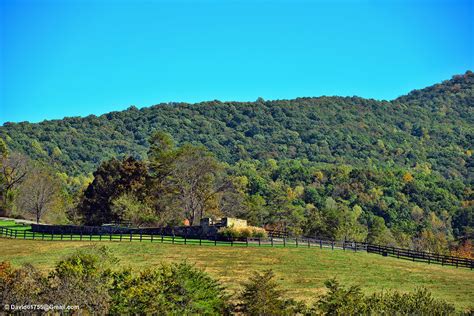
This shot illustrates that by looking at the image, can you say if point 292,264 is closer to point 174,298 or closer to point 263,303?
point 263,303

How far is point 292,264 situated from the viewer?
49.6 metres

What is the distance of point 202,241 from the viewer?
5884 cm

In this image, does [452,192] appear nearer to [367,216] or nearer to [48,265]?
[367,216]

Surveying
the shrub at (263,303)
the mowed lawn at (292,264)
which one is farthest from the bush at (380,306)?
the mowed lawn at (292,264)

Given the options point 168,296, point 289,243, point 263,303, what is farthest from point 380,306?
point 289,243

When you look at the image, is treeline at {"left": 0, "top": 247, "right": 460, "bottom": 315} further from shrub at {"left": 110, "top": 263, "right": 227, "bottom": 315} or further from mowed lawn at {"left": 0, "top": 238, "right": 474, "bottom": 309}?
mowed lawn at {"left": 0, "top": 238, "right": 474, "bottom": 309}

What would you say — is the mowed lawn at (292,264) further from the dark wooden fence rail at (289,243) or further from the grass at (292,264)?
the dark wooden fence rail at (289,243)

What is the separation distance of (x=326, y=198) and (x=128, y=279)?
112m

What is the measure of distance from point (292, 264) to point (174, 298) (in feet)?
57.6

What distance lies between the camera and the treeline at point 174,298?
32594mm

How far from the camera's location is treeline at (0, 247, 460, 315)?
32594 mm

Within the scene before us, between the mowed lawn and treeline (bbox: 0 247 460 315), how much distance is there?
251 inches

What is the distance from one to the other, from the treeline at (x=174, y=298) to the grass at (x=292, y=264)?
6115 mm

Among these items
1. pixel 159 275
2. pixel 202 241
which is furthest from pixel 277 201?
pixel 159 275
